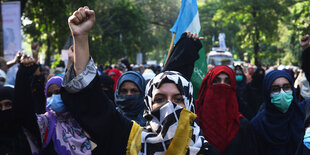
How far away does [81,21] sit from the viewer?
1.53m

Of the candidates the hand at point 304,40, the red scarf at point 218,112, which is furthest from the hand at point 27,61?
the hand at point 304,40

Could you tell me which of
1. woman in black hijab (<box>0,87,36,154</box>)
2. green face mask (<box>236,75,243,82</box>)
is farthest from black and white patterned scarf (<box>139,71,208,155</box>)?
green face mask (<box>236,75,243,82</box>)

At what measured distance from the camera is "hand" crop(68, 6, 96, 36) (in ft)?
4.98

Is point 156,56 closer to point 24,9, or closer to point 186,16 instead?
point 24,9

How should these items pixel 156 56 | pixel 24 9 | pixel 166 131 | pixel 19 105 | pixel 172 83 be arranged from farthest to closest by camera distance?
pixel 156 56 < pixel 24 9 < pixel 19 105 < pixel 172 83 < pixel 166 131

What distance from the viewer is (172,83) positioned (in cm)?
216

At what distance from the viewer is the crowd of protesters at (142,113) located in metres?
1.55

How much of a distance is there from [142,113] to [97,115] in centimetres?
149

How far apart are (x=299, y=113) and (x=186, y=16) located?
151 cm

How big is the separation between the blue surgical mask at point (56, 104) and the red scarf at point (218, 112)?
1196mm

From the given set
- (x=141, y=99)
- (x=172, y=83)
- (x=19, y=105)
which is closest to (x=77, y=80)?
(x=172, y=83)

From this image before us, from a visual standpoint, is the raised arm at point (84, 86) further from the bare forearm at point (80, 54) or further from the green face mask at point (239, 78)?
the green face mask at point (239, 78)

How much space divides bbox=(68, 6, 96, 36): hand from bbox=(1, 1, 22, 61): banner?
613 centimetres

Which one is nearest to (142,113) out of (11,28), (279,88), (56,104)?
(56,104)
